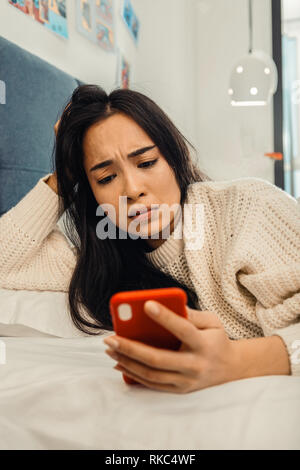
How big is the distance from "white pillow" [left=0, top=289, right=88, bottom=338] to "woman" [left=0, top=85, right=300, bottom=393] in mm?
27

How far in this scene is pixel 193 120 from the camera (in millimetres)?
3365

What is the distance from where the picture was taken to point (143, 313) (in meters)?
0.47

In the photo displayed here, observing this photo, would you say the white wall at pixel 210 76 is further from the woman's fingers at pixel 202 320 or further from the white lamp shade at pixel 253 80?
the woman's fingers at pixel 202 320

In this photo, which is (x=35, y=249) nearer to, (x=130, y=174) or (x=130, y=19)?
(x=130, y=174)

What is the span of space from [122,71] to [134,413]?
7.18 feet

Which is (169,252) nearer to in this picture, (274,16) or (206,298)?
(206,298)

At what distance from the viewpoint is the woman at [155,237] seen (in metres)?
0.74

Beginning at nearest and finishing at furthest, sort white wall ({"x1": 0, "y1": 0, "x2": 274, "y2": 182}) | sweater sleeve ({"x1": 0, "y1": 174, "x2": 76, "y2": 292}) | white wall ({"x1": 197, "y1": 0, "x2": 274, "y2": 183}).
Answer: sweater sleeve ({"x1": 0, "y1": 174, "x2": 76, "y2": 292})
white wall ({"x1": 0, "y1": 0, "x2": 274, "y2": 182})
white wall ({"x1": 197, "y1": 0, "x2": 274, "y2": 183})

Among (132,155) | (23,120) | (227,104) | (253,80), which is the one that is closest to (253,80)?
(253,80)

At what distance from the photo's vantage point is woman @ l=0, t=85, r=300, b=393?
0.74 meters

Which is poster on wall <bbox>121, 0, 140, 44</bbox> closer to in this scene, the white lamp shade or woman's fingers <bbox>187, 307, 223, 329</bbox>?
the white lamp shade

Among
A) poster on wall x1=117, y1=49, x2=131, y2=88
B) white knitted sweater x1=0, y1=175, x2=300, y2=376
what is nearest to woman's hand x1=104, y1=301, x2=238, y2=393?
white knitted sweater x1=0, y1=175, x2=300, y2=376

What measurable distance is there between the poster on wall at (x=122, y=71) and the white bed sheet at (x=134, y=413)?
1990 millimetres

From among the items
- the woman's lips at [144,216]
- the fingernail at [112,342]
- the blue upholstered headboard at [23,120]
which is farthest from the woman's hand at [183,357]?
the blue upholstered headboard at [23,120]
